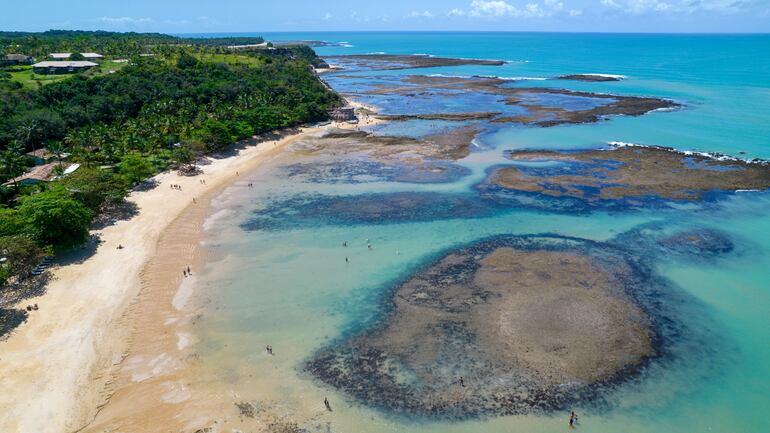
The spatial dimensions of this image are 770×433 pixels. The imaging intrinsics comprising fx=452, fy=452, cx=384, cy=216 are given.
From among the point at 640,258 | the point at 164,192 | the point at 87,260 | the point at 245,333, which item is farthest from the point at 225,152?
the point at 640,258

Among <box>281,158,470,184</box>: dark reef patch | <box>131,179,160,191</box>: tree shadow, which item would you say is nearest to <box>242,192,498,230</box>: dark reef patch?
<box>281,158,470,184</box>: dark reef patch

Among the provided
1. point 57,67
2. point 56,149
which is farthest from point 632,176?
point 57,67

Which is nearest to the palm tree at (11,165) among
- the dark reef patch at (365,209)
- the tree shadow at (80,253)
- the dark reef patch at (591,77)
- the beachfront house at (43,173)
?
the beachfront house at (43,173)

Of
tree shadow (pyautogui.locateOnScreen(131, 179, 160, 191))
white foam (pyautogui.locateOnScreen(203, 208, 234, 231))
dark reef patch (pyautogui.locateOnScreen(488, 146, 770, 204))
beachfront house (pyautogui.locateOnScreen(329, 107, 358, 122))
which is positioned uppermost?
beachfront house (pyautogui.locateOnScreen(329, 107, 358, 122))

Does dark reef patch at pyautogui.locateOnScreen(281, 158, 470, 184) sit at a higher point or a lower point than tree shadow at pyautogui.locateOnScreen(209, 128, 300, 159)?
lower

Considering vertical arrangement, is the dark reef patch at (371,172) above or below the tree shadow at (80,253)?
above

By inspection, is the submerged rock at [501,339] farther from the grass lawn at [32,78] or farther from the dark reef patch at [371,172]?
the grass lawn at [32,78]

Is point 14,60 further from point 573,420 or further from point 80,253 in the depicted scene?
point 573,420

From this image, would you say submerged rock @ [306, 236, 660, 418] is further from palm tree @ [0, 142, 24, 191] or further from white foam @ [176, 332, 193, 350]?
palm tree @ [0, 142, 24, 191]
